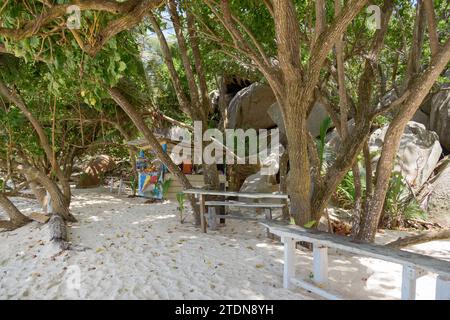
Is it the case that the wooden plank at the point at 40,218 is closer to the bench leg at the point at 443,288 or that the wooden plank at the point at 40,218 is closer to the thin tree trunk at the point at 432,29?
the bench leg at the point at 443,288

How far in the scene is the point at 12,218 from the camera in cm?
746

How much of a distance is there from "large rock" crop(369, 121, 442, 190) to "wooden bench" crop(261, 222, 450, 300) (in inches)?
241

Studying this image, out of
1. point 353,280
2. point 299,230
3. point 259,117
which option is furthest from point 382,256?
point 259,117

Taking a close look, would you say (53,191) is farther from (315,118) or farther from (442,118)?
(442,118)

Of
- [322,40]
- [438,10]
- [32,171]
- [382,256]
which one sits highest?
[438,10]

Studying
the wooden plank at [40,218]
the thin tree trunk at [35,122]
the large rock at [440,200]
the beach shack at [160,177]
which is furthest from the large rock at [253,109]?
the wooden plank at [40,218]

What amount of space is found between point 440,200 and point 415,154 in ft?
5.14

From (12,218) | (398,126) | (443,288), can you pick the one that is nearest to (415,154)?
(398,126)

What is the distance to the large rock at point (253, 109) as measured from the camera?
1561cm

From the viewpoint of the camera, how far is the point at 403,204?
812 centimetres

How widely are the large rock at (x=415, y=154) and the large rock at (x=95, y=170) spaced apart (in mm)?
11896

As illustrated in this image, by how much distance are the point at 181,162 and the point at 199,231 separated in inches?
237

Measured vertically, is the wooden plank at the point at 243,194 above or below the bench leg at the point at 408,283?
above
